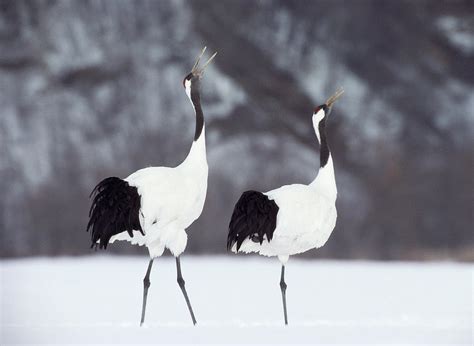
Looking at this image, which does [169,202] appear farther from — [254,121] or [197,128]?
[254,121]

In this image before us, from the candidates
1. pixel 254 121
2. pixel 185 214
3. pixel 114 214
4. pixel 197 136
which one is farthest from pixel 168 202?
pixel 254 121

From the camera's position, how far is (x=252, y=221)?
5.45 metres

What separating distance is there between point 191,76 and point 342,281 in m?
3.10

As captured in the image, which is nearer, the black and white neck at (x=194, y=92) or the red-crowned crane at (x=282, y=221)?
the red-crowned crane at (x=282, y=221)

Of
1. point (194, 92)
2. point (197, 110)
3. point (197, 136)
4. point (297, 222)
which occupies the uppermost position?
point (194, 92)

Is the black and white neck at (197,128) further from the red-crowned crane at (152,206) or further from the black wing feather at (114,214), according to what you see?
the black wing feather at (114,214)

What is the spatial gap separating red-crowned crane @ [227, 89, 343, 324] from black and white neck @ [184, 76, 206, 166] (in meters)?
0.37

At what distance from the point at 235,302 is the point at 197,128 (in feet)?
5.47

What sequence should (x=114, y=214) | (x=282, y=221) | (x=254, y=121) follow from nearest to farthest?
(x=114, y=214) → (x=282, y=221) → (x=254, y=121)

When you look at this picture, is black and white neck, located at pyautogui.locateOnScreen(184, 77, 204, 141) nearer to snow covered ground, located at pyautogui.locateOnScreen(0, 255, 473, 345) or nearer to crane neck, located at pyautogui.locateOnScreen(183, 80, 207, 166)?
crane neck, located at pyautogui.locateOnScreen(183, 80, 207, 166)

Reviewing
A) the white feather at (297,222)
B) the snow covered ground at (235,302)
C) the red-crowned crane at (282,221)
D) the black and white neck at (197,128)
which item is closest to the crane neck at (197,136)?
the black and white neck at (197,128)

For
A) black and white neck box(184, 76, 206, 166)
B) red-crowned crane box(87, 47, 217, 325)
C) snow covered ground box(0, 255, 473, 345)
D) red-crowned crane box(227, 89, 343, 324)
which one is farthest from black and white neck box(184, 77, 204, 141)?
snow covered ground box(0, 255, 473, 345)

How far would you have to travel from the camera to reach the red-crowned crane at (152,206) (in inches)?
212

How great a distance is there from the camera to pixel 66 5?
36.6 feet
